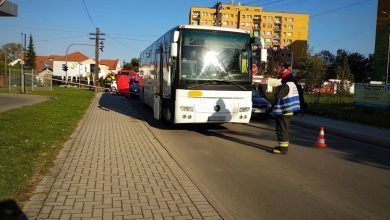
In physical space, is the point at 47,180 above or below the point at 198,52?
below

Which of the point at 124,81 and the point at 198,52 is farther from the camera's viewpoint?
the point at 124,81

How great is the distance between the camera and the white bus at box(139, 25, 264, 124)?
13297 millimetres

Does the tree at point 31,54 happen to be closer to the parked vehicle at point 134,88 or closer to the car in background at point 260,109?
the parked vehicle at point 134,88

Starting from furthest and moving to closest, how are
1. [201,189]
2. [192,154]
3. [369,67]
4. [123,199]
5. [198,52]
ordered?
[369,67], [198,52], [192,154], [201,189], [123,199]

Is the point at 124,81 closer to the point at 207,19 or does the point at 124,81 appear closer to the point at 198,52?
the point at 198,52

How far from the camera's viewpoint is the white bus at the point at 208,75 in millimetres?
13297

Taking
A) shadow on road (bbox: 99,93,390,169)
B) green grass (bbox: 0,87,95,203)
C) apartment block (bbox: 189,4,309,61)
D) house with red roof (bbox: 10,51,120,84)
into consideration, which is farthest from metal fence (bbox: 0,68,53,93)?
apartment block (bbox: 189,4,309,61)

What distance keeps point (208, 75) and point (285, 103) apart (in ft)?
12.4

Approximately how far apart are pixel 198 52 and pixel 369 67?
100.0 meters

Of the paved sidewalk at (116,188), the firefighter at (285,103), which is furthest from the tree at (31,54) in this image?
the firefighter at (285,103)

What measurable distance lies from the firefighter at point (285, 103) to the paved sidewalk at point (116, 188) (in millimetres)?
2667

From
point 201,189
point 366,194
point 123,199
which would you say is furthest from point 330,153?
point 123,199

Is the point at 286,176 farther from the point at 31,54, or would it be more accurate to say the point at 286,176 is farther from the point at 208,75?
the point at 31,54

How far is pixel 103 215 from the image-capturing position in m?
5.26
